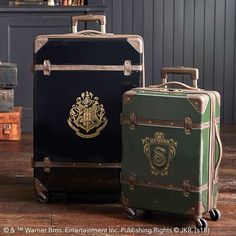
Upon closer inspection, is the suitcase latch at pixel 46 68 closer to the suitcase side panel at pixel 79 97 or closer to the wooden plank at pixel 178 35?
the suitcase side panel at pixel 79 97

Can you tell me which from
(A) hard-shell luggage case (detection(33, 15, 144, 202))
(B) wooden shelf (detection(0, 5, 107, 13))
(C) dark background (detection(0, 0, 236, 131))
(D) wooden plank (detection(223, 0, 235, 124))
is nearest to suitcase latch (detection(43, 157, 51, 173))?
(A) hard-shell luggage case (detection(33, 15, 144, 202))

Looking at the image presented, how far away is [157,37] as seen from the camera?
5.61m

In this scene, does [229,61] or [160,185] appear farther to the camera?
[229,61]

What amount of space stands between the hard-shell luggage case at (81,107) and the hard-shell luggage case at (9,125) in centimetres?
182

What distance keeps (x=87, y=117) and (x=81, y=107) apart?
0.16 ft

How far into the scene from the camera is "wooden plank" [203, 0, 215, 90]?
18.3 ft

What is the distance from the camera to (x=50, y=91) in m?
2.86

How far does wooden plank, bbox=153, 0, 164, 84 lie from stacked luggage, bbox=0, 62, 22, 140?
1368 mm

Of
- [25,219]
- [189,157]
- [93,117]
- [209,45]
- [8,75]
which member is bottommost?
[25,219]

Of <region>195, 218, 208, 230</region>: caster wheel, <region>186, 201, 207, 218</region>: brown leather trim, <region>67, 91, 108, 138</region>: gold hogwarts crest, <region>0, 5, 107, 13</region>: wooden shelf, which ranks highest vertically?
<region>0, 5, 107, 13</region>: wooden shelf

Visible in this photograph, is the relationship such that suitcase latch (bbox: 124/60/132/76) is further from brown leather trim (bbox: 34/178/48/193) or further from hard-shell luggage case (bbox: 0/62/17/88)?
hard-shell luggage case (bbox: 0/62/17/88)

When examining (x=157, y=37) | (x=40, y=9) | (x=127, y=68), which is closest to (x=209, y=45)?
(x=157, y=37)

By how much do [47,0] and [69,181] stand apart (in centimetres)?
266

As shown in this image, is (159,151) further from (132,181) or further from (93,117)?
(93,117)
